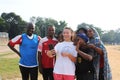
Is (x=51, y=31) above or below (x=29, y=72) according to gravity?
above

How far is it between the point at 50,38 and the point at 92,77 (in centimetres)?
148

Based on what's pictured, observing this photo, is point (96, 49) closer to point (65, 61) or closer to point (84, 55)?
point (84, 55)

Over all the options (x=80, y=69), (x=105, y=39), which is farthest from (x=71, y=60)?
(x=105, y=39)

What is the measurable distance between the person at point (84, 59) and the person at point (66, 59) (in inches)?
4.3

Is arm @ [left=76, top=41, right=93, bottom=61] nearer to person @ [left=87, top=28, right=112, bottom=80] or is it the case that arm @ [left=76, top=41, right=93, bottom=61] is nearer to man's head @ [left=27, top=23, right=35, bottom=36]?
person @ [left=87, top=28, right=112, bottom=80]

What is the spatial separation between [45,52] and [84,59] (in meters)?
1.44

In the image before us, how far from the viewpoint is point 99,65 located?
6.86 meters

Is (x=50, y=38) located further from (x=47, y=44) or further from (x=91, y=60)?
(x=91, y=60)

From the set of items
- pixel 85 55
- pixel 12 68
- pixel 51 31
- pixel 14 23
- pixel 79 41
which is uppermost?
pixel 14 23

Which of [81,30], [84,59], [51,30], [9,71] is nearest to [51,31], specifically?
[51,30]

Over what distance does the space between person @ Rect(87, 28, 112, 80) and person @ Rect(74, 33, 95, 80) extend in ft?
0.84

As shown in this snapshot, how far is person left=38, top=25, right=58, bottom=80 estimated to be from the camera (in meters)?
7.37

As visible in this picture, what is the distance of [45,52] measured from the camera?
7426mm

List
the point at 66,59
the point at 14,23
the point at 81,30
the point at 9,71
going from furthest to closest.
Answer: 1. the point at 14,23
2. the point at 9,71
3. the point at 81,30
4. the point at 66,59
